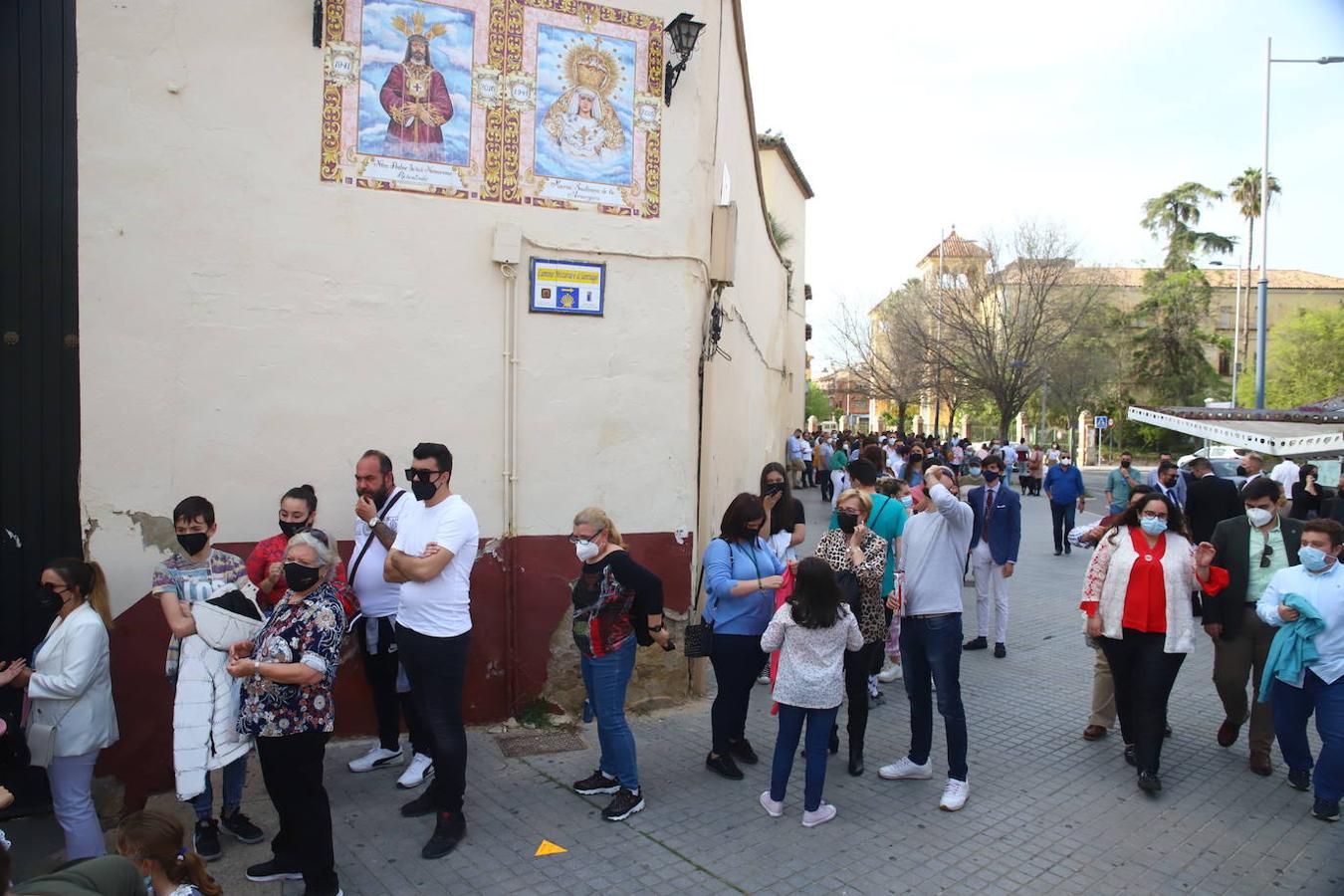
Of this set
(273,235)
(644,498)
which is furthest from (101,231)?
(644,498)

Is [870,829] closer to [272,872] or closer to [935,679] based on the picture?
[935,679]

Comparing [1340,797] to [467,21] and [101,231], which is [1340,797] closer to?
[467,21]

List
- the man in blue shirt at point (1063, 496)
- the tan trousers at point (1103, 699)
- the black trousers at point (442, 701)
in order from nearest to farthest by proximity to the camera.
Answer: the black trousers at point (442, 701) < the tan trousers at point (1103, 699) < the man in blue shirt at point (1063, 496)

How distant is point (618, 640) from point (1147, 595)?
10.2ft

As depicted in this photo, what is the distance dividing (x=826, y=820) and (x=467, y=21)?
5.46 m

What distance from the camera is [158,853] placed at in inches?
116

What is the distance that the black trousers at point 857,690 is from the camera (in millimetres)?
5555

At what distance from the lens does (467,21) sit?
5.97m

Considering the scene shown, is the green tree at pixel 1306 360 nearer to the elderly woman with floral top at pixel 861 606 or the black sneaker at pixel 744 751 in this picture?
the elderly woman with floral top at pixel 861 606

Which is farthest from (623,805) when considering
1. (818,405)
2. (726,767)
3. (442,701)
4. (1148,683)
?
(818,405)

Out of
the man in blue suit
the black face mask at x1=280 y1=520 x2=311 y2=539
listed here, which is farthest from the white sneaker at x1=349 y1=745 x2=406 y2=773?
the man in blue suit

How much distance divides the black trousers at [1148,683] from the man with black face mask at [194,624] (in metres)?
4.93

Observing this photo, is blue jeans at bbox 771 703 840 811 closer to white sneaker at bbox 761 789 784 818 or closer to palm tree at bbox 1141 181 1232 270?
white sneaker at bbox 761 789 784 818

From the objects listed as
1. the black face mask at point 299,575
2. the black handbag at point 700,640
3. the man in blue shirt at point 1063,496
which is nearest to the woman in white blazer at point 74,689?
the black face mask at point 299,575
